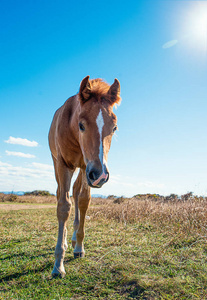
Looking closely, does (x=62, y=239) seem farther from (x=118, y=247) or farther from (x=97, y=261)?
(x=118, y=247)

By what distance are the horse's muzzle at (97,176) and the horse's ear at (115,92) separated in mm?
1308

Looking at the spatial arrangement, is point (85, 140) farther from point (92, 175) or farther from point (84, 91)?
point (84, 91)

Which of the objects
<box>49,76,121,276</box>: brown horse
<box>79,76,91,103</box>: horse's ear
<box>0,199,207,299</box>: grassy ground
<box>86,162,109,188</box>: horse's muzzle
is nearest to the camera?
<box>0,199,207,299</box>: grassy ground

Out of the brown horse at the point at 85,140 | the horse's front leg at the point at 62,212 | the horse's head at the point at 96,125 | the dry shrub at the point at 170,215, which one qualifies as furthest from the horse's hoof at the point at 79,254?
the dry shrub at the point at 170,215

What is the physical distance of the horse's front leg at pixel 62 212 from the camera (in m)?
2.87

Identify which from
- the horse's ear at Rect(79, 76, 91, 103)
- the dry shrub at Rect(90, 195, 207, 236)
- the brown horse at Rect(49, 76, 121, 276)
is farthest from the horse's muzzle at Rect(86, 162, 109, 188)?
the dry shrub at Rect(90, 195, 207, 236)

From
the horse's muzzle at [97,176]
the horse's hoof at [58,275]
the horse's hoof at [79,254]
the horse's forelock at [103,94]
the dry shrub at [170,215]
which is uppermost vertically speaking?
the horse's forelock at [103,94]

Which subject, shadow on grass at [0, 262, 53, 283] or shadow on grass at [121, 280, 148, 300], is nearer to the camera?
shadow on grass at [121, 280, 148, 300]

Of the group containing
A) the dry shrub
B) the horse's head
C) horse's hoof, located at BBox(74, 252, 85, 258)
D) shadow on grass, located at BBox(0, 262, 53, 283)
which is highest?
the horse's head

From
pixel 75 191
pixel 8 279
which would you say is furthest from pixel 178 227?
pixel 8 279

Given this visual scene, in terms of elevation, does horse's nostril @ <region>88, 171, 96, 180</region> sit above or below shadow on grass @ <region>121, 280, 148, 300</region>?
above

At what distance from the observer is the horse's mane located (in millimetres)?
3227

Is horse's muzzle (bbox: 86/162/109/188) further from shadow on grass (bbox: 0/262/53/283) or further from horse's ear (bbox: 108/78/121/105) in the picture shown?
shadow on grass (bbox: 0/262/53/283)

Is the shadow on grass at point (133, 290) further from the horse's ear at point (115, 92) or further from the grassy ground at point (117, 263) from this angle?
the horse's ear at point (115, 92)
